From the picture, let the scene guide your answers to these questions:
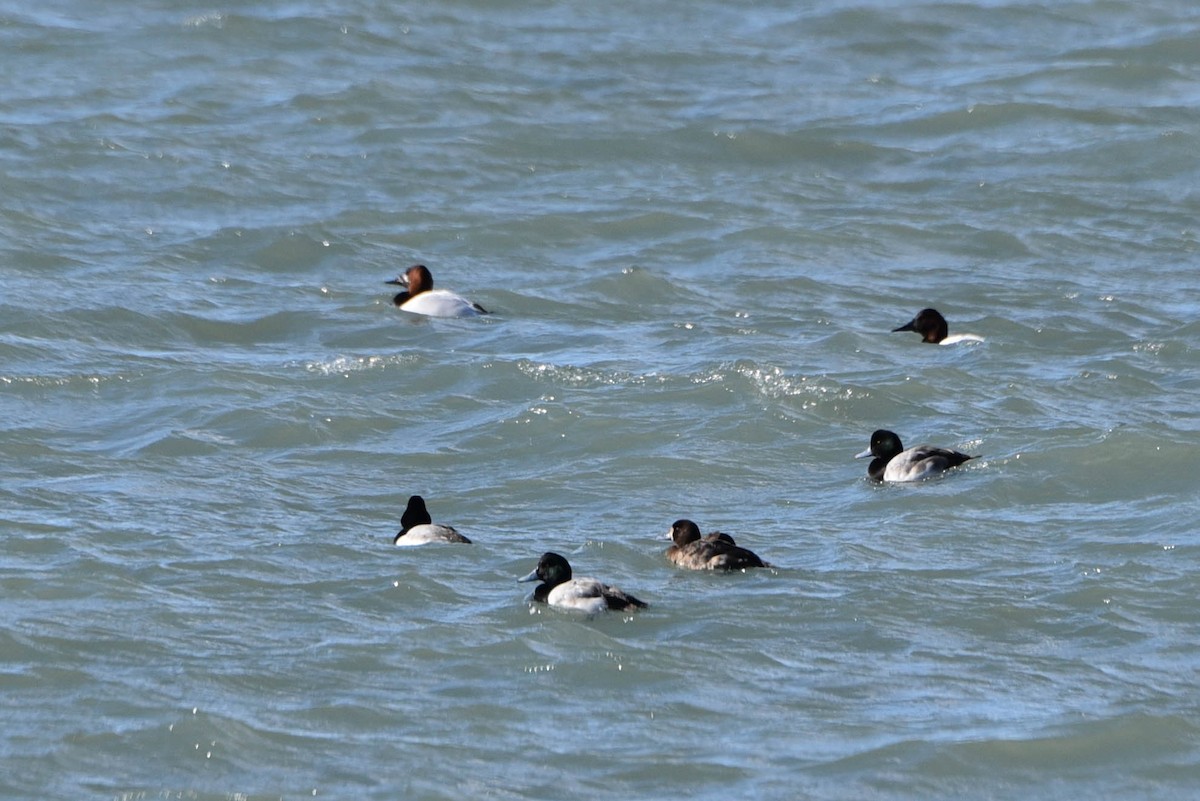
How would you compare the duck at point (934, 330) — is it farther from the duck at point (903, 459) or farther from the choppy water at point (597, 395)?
the duck at point (903, 459)

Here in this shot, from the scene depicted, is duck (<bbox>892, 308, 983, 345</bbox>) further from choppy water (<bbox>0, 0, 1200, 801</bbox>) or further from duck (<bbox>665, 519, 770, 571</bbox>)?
duck (<bbox>665, 519, 770, 571</bbox>)

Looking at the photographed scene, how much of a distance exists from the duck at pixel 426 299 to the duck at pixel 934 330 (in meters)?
3.30

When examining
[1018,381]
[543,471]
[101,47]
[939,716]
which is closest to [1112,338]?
[1018,381]

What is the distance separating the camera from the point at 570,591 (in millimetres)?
9773

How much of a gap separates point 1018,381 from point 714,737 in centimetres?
666

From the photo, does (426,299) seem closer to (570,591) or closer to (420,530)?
(420,530)

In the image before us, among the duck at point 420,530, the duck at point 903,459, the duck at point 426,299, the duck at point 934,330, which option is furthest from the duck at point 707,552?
the duck at point 426,299

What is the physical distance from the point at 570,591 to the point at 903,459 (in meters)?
3.14

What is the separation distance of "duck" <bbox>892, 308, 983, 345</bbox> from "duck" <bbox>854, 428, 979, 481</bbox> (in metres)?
2.81

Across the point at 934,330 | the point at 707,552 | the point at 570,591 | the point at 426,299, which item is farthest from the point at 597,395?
the point at 570,591

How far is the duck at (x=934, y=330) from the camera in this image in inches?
612

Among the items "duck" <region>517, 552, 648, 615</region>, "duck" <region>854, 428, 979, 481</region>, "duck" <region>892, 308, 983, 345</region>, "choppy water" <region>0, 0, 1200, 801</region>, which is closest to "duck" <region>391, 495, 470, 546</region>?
"choppy water" <region>0, 0, 1200, 801</region>

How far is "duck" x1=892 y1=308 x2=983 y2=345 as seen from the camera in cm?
1554

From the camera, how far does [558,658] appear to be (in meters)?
9.30
